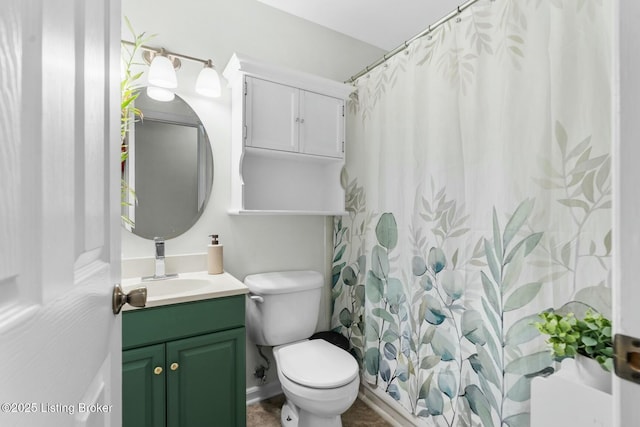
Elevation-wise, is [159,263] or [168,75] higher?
[168,75]

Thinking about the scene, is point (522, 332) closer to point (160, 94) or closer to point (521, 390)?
point (521, 390)

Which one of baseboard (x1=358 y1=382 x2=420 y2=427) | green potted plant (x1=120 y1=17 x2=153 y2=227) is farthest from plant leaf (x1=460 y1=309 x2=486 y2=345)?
green potted plant (x1=120 y1=17 x2=153 y2=227)

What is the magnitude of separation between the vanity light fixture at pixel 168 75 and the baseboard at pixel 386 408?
2.04m

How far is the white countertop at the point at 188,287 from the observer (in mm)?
1211

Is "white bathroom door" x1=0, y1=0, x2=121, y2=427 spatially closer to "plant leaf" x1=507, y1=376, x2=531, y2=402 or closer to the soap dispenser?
the soap dispenser

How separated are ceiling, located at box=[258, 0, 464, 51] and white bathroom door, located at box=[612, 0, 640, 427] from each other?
1.71 m

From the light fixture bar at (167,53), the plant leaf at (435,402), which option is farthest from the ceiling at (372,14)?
the plant leaf at (435,402)

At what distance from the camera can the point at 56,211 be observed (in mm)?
365

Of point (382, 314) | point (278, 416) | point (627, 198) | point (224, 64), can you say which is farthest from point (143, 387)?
point (224, 64)

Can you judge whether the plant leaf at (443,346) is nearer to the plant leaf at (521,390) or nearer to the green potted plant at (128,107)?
the plant leaf at (521,390)

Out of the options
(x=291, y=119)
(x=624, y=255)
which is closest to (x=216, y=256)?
(x=291, y=119)

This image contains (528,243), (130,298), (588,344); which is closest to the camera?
(130,298)

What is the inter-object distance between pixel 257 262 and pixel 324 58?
5.05ft

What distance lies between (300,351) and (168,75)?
63.7 inches
